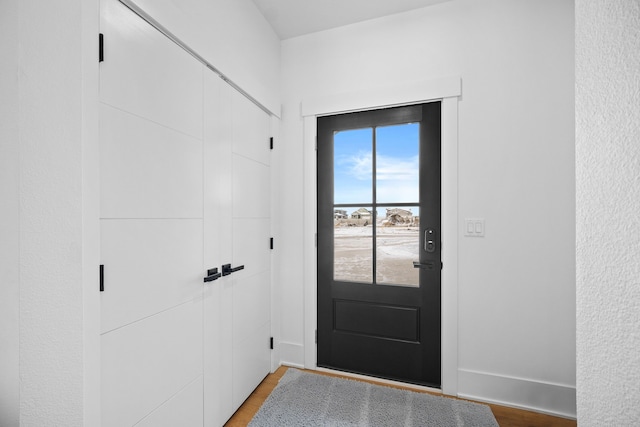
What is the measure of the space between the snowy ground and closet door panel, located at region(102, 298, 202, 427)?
111 centimetres

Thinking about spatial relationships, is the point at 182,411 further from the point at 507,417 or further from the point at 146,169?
the point at 507,417

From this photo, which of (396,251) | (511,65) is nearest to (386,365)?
(396,251)

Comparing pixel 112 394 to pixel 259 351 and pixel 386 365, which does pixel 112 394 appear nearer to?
pixel 259 351

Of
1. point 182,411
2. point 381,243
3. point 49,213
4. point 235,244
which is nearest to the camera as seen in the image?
point 49,213

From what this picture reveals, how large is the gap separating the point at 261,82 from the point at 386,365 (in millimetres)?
2251

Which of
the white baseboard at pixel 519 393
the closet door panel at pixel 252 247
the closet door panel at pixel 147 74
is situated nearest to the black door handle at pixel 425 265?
the white baseboard at pixel 519 393

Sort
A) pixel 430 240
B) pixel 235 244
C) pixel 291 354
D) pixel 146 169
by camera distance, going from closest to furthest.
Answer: pixel 146 169 → pixel 235 244 → pixel 430 240 → pixel 291 354

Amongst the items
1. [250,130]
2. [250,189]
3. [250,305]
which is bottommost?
[250,305]

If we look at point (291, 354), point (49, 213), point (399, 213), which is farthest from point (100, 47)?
point (291, 354)

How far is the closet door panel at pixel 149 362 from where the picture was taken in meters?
1.06

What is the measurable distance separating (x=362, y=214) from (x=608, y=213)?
5.37 feet

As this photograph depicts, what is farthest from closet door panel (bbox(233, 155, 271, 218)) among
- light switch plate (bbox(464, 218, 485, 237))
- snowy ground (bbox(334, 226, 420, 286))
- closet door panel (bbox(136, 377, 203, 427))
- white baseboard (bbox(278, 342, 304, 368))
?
light switch plate (bbox(464, 218, 485, 237))

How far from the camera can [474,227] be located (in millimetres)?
1935

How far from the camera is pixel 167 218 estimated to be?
130 centimetres
